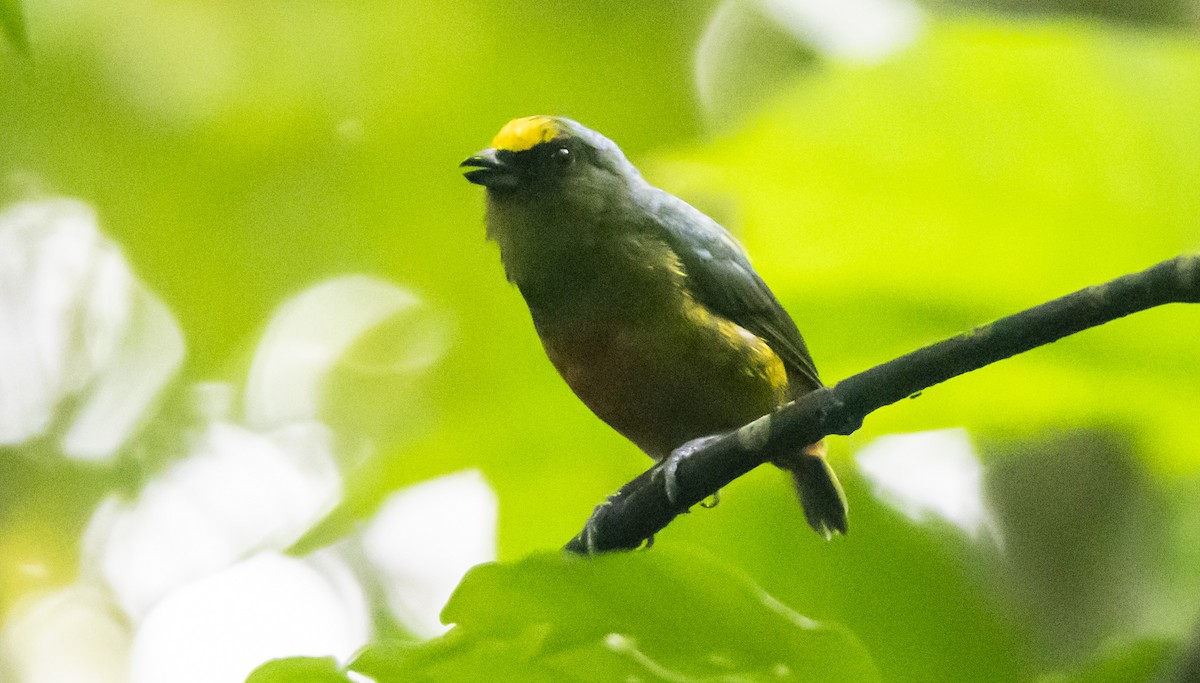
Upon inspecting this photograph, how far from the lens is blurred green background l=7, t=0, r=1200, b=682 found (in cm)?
48

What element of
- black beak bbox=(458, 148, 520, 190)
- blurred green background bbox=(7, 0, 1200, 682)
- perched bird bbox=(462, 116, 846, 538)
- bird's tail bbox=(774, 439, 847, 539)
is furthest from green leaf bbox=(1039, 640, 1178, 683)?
Result: black beak bbox=(458, 148, 520, 190)

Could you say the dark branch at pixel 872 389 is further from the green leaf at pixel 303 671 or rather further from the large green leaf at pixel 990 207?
the green leaf at pixel 303 671

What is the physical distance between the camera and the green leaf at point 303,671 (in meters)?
0.31

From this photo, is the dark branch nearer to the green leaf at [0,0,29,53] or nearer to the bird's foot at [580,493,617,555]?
the bird's foot at [580,493,617,555]

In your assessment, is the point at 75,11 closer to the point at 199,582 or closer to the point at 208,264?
the point at 208,264

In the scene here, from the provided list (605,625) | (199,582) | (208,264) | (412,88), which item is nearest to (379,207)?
(412,88)

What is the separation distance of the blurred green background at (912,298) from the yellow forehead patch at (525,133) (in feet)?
0.25

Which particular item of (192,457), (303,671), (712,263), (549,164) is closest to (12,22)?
(303,671)

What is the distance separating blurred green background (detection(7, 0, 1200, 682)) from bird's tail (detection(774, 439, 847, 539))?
0.01 metres

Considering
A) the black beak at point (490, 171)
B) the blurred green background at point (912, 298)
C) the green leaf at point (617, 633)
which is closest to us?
the green leaf at point (617, 633)

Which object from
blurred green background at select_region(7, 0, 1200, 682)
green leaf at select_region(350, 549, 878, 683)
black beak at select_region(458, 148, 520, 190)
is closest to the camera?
green leaf at select_region(350, 549, 878, 683)

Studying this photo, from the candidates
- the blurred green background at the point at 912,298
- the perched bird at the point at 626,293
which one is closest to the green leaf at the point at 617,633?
the blurred green background at the point at 912,298

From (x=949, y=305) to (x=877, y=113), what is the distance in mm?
110

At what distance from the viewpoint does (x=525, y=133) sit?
722 mm
